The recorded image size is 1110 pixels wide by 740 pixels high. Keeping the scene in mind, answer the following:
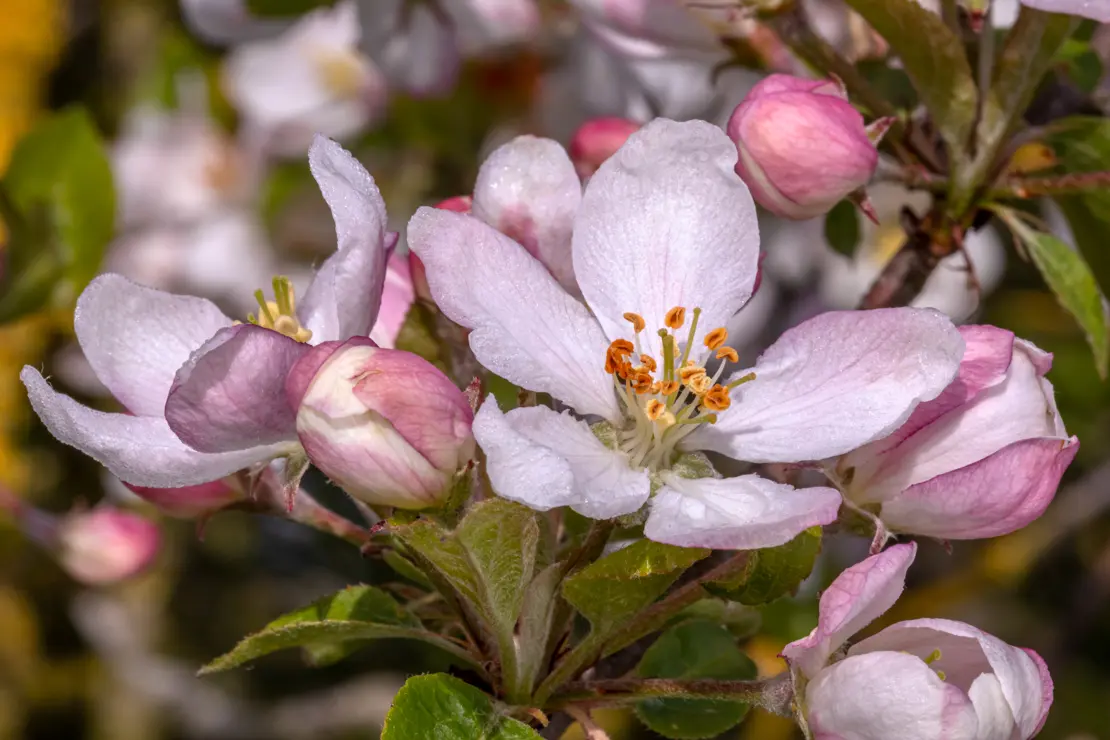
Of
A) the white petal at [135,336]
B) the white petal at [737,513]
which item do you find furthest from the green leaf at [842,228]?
the white petal at [135,336]

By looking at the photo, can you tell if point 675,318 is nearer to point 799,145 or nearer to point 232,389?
point 799,145

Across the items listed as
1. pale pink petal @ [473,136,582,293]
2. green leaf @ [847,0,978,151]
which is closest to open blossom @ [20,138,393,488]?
pale pink petal @ [473,136,582,293]

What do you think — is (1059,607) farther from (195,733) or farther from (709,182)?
(709,182)

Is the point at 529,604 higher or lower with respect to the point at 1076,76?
lower

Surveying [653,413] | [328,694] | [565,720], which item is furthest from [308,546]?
[653,413]

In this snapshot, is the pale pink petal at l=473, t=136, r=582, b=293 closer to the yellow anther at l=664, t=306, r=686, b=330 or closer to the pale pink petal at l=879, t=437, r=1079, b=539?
the yellow anther at l=664, t=306, r=686, b=330

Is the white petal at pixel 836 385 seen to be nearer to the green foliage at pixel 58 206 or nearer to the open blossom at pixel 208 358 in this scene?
the open blossom at pixel 208 358
